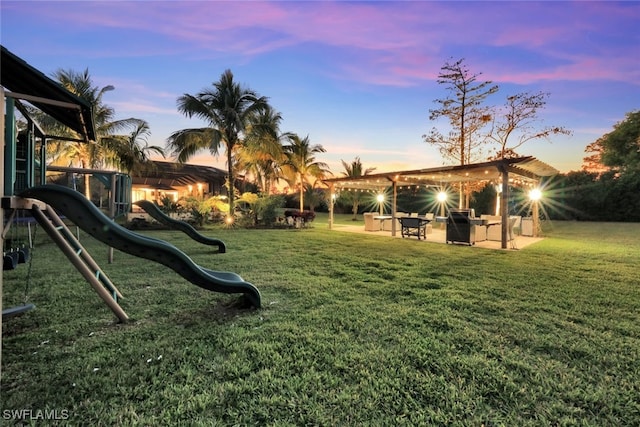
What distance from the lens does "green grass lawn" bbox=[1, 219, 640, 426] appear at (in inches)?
74.2

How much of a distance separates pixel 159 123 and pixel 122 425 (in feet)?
67.2

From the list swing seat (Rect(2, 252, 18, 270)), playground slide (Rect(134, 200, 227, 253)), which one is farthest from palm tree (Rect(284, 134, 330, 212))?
swing seat (Rect(2, 252, 18, 270))

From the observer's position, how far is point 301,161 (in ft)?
69.2

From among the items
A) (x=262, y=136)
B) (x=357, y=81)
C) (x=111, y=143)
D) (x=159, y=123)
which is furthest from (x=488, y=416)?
(x=159, y=123)

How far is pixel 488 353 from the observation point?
2.62 meters

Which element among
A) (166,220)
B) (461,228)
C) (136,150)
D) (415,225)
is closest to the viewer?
(166,220)

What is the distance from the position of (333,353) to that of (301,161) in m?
19.2

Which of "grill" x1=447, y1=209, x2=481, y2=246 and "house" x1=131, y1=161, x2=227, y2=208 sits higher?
"house" x1=131, y1=161, x2=227, y2=208

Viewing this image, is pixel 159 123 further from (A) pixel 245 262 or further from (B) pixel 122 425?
(B) pixel 122 425

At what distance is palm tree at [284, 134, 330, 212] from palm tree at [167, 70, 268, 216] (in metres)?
5.14

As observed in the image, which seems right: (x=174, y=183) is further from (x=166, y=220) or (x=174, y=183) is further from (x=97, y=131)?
(x=166, y=220)

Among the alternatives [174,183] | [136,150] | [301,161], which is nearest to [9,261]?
[136,150]

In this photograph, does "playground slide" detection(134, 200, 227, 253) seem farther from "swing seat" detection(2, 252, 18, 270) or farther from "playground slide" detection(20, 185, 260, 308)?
"playground slide" detection(20, 185, 260, 308)

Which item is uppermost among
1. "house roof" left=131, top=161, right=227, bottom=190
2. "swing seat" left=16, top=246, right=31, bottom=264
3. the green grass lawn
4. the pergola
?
"house roof" left=131, top=161, right=227, bottom=190
